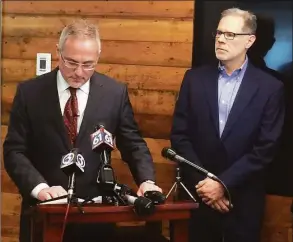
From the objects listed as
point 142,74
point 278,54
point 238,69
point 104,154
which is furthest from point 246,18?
point 104,154

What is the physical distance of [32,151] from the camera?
2.20 metres

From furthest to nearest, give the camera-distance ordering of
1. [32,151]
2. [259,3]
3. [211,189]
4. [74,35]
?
[259,3] < [211,189] < [32,151] < [74,35]

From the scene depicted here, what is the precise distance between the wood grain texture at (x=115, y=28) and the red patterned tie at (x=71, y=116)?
40.3 inches

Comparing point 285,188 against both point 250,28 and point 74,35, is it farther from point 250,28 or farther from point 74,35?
point 74,35

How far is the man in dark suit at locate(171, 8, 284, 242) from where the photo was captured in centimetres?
251

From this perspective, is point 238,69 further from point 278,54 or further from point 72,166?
point 72,166

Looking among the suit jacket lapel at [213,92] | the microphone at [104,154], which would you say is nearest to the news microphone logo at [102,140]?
the microphone at [104,154]

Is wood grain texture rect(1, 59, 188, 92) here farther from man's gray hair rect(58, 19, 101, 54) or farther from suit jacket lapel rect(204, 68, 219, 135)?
man's gray hair rect(58, 19, 101, 54)

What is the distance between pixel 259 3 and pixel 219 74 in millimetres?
538

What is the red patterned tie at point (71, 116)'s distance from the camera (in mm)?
2133

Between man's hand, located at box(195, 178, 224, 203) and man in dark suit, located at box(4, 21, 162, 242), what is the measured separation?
40cm

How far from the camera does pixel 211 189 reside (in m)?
2.43

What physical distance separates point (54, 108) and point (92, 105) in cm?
16

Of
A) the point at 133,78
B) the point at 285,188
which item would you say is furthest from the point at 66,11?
the point at 285,188
